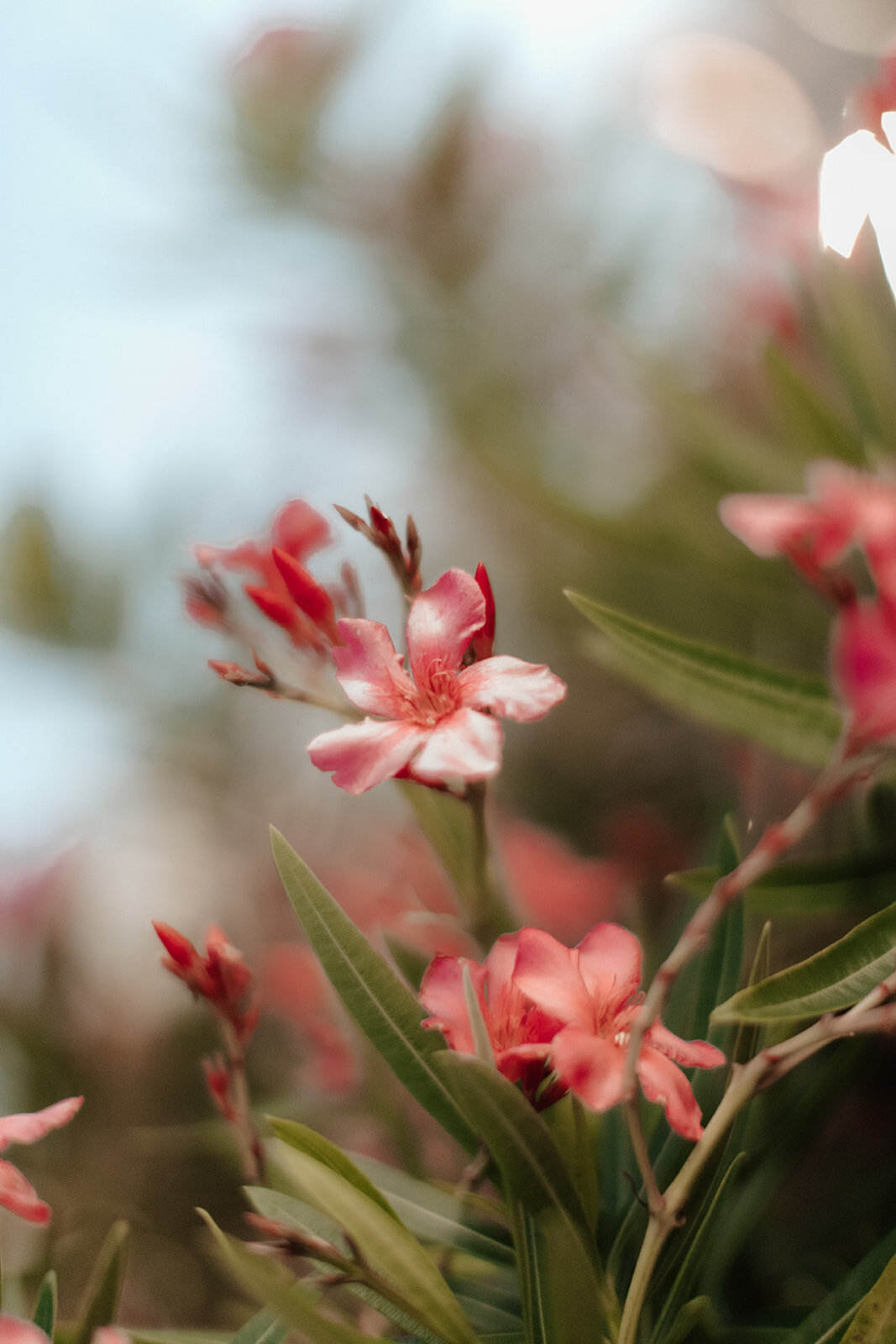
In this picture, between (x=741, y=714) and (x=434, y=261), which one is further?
(x=434, y=261)

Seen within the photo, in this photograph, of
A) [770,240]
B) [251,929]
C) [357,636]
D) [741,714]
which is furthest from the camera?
[251,929]

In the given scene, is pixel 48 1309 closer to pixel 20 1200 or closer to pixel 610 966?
pixel 20 1200

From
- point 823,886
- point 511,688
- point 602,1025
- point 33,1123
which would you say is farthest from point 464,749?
point 823,886

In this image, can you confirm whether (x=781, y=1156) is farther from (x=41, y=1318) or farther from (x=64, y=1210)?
(x=64, y=1210)

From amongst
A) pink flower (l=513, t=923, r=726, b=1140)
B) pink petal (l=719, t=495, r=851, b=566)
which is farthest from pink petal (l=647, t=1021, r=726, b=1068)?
pink petal (l=719, t=495, r=851, b=566)

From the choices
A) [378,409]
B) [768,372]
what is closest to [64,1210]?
[768,372]
